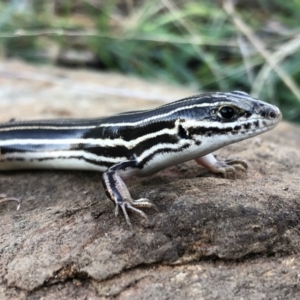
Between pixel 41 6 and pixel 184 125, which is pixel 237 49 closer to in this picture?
pixel 41 6

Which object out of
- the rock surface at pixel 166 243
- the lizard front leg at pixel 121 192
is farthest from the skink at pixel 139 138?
the rock surface at pixel 166 243

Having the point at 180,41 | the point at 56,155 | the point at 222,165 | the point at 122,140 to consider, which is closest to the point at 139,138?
the point at 122,140

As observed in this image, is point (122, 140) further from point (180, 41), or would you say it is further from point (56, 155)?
point (180, 41)

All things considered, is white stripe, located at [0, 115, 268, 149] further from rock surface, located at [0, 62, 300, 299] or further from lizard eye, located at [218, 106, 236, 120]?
rock surface, located at [0, 62, 300, 299]

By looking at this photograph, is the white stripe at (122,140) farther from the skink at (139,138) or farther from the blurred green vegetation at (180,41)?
the blurred green vegetation at (180,41)

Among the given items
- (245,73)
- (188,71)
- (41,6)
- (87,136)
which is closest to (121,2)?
(41,6)

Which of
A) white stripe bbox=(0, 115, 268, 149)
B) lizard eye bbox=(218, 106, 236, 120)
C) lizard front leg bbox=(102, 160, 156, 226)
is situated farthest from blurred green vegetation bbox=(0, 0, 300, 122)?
lizard front leg bbox=(102, 160, 156, 226)
